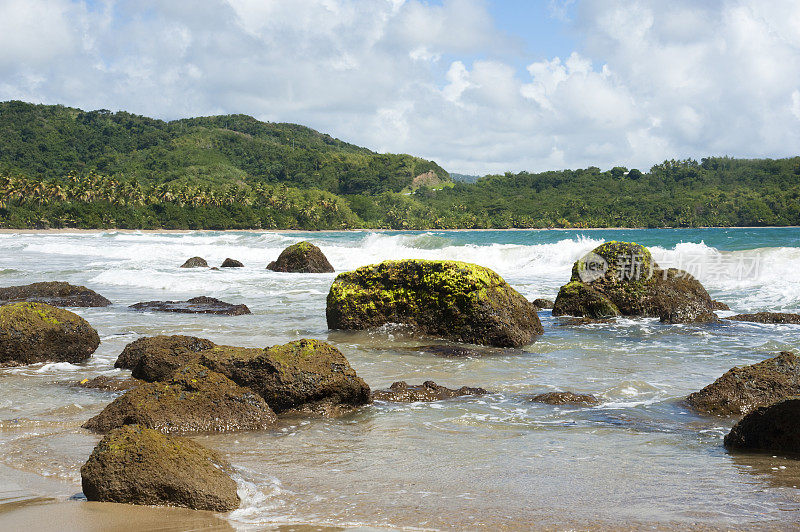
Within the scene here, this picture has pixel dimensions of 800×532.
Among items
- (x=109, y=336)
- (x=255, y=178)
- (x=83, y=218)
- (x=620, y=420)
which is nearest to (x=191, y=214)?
(x=83, y=218)

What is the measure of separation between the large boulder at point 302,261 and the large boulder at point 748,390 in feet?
57.2

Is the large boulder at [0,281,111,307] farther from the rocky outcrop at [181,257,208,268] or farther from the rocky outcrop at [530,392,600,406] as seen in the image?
the rocky outcrop at [530,392,600,406]

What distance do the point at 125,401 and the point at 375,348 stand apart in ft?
14.9

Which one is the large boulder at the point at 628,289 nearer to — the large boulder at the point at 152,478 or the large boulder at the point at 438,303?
the large boulder at the point at 438,303

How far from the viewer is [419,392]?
708 cm

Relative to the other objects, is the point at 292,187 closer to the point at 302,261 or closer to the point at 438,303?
the point at 302,261

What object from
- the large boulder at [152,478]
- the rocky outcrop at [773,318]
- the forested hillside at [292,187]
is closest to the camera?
the large boulder at [152,478]

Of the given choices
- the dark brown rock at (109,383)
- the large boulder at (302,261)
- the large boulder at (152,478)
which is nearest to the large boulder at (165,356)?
the dark brown rock at (109,383)

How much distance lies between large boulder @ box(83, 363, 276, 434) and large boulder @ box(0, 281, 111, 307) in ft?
31.0

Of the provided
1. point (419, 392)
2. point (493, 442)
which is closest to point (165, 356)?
point (419, 392)

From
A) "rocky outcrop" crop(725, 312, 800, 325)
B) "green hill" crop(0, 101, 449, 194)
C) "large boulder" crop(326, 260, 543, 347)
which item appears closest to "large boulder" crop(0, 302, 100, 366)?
"large boulder" crop(326, 260, 543, 347)

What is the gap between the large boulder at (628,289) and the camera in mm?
12805

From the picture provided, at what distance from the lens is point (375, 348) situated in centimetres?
994

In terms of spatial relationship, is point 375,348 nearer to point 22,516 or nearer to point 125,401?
point 125,401
